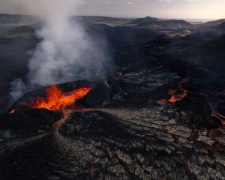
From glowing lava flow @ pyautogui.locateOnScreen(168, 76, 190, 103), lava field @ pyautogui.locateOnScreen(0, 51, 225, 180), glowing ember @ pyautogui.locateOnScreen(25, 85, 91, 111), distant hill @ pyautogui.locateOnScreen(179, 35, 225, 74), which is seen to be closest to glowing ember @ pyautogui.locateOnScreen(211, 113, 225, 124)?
lava field @ pyautogui.locateOnScreen(0, 51, 225, 180)

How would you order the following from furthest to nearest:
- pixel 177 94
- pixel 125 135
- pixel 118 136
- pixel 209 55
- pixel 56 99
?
pixel 209 55
pixel 177 94
pixel 56 99
pixel 125 135
pixel 118 136

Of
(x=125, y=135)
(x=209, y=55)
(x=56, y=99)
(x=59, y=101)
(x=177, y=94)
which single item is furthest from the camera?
(x=209, y=55)

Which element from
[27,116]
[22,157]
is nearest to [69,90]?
[27,116]

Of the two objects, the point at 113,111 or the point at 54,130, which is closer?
the point at 54,130

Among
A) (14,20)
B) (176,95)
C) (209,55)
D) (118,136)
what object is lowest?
(176,95)

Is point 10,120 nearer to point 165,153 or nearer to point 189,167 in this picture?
point 165,153

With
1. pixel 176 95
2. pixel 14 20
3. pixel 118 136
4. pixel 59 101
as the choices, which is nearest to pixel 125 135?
pixel 118 136

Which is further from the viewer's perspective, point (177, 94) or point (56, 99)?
point (177, 94)

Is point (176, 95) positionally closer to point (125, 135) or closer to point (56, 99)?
point (125, 135)

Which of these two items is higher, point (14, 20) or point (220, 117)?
point (14, 20)

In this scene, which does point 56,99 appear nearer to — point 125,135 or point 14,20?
point 125,135
